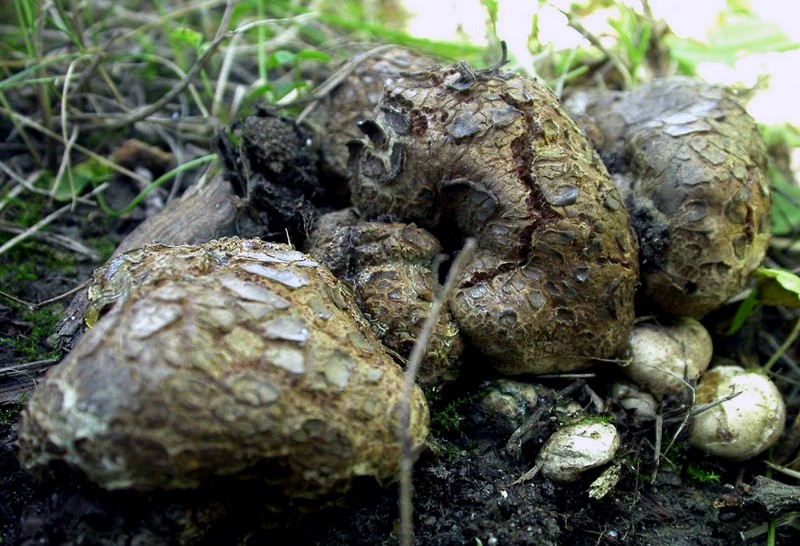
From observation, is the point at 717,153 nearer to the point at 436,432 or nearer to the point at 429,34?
the point at 436,432

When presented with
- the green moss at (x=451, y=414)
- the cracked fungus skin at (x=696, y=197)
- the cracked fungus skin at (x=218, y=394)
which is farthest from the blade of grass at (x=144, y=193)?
the cracked fungus skin at (x=696, y=197)

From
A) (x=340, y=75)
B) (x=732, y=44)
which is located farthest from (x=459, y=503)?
(x=732, y=44)

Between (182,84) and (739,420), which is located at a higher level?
(182,84)

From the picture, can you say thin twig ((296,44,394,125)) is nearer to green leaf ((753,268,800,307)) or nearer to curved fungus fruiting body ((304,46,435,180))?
curved fungus fruiting body ((304,46,435,180))

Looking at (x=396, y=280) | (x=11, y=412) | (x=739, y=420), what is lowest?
(x=739, y=420)

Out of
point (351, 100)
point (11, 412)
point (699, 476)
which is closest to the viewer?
point (11, 412)

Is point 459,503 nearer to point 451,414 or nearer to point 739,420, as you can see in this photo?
point 451,414

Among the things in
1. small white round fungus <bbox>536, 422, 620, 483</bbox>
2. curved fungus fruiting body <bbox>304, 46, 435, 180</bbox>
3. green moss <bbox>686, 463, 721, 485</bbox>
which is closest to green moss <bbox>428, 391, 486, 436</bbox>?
small white round fungus <bbox>536, 422, 620, 483</bbox>

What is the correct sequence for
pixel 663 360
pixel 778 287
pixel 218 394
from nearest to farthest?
pixel 218 394
pixel 663 360
pixel 778 287
